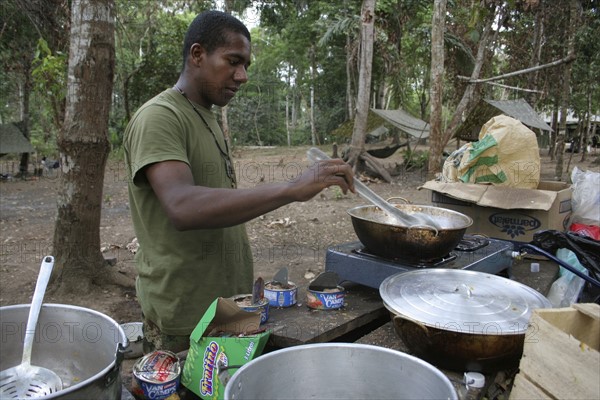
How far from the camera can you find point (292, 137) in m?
25.6

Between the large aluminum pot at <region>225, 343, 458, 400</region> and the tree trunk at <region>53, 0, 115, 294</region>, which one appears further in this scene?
the tree trunk at <region>53, 0, 115, 294</region>

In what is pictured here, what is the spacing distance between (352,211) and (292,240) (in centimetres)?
459

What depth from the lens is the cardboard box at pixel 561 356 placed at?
0.95 metres

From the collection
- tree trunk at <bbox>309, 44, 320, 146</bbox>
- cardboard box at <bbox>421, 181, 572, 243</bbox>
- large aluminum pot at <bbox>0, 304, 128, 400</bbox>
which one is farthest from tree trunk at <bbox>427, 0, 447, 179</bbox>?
tree trunk at <bbox>309, 44, 320, 146</bbox>

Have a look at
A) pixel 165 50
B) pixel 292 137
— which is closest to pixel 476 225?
pixel 165 50

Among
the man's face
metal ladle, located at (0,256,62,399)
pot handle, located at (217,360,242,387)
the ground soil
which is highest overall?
the man's face

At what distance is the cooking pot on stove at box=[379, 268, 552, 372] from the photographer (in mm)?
1265

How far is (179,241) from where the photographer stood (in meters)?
1.68

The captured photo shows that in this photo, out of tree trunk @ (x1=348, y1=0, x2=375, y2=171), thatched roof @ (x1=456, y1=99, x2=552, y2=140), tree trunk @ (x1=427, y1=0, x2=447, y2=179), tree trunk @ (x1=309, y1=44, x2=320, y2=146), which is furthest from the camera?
tree trunk @ (x1=309, y1=44, x2=320, y2=146)

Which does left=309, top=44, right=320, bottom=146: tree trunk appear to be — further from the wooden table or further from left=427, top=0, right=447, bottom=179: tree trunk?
the wooden table

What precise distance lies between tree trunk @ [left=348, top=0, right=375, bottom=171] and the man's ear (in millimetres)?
8641

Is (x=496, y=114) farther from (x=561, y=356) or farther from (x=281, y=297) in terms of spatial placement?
(x=561, y=356)

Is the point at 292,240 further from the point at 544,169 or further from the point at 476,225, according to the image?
the point at 544,169

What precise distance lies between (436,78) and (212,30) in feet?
22.9
